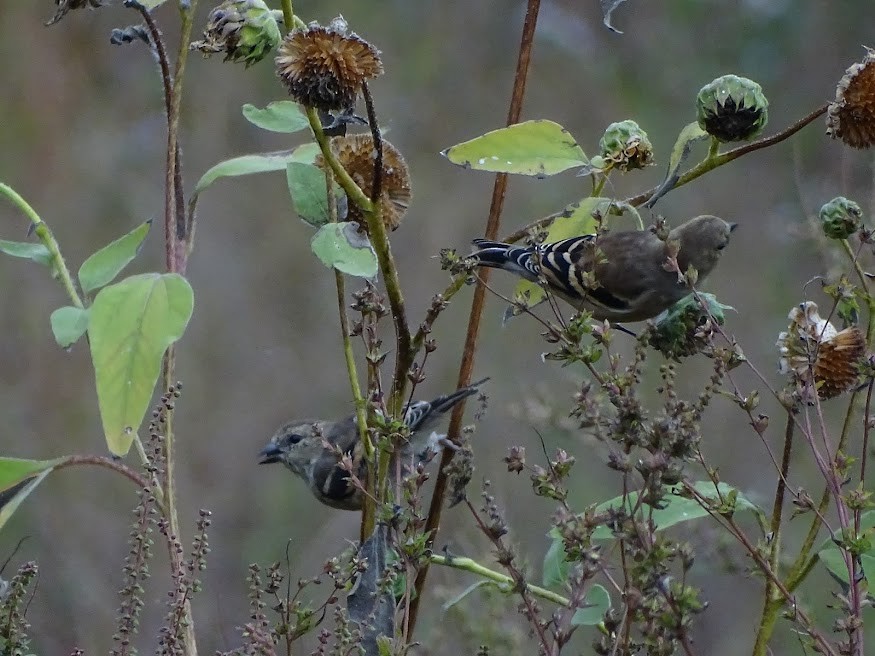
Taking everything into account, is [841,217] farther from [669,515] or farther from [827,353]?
[669,515]

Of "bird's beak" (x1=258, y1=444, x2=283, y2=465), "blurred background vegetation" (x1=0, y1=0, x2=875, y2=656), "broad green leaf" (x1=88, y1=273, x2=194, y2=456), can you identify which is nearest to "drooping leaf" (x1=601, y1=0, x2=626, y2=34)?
"broad green leaf" (x1=88, y1=273, x2=194, y2=456)

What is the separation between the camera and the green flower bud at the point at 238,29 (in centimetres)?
105

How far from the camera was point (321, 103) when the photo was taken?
0.96 m

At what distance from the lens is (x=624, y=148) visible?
43.2 inches

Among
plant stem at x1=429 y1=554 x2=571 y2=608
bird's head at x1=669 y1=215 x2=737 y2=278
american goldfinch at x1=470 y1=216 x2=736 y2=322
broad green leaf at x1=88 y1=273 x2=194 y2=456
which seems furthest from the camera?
bird's head at x1=669 y1=215 x2=737 y2=278

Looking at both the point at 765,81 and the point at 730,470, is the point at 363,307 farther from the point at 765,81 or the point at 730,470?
the point at 765,81

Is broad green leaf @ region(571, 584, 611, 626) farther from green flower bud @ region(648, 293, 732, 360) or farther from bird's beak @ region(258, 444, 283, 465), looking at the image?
bird's beak @ region(258, 444, 283, 465)

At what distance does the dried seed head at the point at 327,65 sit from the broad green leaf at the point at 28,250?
0.29 metres

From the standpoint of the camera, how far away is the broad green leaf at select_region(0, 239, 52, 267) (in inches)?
40.7

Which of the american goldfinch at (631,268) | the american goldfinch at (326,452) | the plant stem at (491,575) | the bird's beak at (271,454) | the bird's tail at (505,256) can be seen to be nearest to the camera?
the plant stem at (491,575)

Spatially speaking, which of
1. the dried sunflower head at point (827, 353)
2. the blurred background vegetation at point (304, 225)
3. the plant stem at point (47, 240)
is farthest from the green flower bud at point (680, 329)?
the blurred background vegetation at point (304, 225)

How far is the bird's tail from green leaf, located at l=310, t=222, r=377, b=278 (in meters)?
0.19

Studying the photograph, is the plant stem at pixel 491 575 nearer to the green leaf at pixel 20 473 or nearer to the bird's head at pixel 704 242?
the green leaf at pixel 20 473

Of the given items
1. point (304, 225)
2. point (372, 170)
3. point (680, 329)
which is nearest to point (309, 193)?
point (372, 170)
